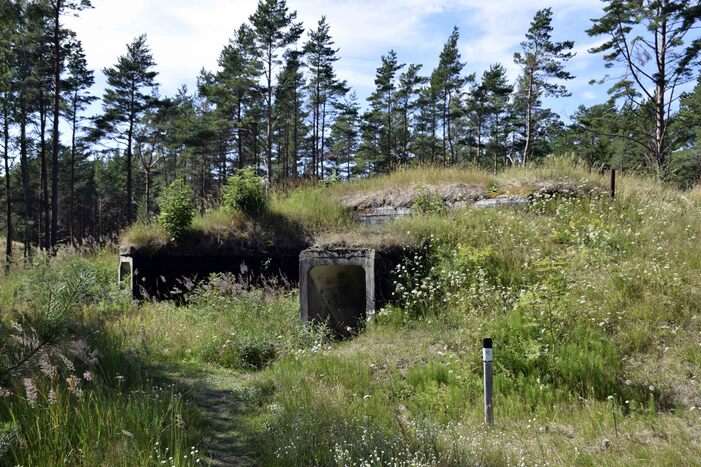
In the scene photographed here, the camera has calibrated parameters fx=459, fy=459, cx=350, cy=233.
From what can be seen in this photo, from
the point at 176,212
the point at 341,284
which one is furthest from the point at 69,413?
the point at 176,212

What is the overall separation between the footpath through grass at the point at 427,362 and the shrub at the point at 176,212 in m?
2.24

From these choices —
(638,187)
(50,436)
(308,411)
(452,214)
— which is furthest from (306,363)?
(638,187)

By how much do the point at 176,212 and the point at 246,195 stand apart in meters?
1.77

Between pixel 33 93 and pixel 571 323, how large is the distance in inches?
1260

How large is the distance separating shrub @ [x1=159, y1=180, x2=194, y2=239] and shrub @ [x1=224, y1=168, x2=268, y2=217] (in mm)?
1011

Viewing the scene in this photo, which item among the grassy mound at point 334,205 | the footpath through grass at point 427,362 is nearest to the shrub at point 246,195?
the grassy mound at point 334,205

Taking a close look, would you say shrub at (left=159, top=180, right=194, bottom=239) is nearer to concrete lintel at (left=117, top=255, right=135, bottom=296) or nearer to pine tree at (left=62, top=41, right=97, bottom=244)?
concrete lintel at (left=117, top=255, right=135, bottom=296)

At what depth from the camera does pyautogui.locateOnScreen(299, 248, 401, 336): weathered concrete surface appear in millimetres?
8016

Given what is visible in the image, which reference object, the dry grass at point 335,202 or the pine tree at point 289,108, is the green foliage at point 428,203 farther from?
the pine tree at point 289,108

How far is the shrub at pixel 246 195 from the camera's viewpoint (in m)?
11.7

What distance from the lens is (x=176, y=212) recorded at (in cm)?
1148

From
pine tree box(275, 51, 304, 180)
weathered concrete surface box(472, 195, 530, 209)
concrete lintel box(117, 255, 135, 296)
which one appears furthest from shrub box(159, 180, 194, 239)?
pine tree box(275, 51, 304, 180)

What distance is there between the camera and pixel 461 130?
4081cm

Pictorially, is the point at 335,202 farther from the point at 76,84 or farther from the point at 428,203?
the point at 76,84
